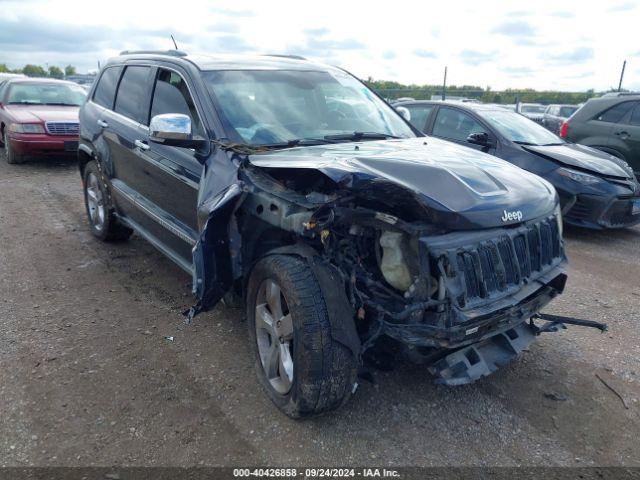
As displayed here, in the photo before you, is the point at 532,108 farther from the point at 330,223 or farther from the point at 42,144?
the point at 330,223

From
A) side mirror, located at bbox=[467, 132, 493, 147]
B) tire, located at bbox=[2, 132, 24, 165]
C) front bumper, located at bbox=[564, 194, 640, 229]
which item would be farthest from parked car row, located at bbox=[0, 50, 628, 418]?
tire, located at bbox=[2, 132, 24, 165]

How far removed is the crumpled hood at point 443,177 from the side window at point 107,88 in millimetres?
A: 2791

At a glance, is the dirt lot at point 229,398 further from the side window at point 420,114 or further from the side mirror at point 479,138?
the side window at point 420,114

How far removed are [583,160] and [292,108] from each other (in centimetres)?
→ 458

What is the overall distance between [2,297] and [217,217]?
8.16 ft

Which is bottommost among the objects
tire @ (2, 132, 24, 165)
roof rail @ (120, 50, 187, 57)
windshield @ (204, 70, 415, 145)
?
tire @ (2, 132, 24, 165)

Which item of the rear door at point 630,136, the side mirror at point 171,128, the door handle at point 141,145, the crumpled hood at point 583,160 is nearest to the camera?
the side mirror at point 171,128

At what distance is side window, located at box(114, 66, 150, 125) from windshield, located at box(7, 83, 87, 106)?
7.00 meters

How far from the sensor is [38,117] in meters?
9.80

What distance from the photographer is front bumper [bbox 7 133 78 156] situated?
31.5 ft

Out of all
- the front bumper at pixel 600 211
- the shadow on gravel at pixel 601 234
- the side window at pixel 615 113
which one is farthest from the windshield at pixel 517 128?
the side window at pixel 615 113

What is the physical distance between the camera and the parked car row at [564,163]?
632 cm

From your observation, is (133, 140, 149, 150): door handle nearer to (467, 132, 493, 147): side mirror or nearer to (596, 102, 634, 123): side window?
(467, 132, 493, 147): side mirror

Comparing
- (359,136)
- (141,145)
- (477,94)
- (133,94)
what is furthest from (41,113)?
(477,94)
